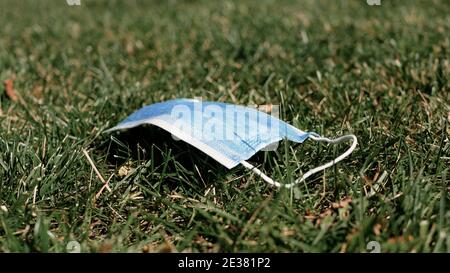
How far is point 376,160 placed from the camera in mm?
2051

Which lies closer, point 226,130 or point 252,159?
point 226,130

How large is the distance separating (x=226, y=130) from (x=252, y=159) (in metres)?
0.18

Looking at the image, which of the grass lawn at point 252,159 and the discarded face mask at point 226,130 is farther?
the discarded face mask at point 226,130

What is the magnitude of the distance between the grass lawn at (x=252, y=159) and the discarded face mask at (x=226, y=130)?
0.21 ft

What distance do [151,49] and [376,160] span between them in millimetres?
2194

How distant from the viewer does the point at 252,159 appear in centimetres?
212

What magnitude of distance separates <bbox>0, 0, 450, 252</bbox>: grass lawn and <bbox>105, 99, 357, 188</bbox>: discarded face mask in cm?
7

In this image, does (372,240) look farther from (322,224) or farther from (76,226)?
(76,226)

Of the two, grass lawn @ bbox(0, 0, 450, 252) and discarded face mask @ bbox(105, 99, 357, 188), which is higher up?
discarded face mask @ bbox(105, 99, 357, 188)

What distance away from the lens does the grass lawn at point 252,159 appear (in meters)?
1.69

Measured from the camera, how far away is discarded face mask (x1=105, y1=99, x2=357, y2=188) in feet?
6.29

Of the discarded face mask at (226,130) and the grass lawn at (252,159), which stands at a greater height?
the discarded face mask at (226,130)

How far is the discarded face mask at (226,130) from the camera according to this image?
192cm
